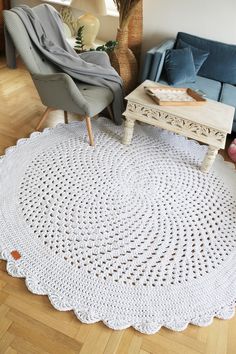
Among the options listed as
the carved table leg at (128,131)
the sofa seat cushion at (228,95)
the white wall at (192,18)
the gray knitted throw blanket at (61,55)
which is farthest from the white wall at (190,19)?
the carved table leg at (128,131)

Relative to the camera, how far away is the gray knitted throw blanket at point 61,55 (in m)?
2.18

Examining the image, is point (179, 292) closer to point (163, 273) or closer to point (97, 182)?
point (163, 273)

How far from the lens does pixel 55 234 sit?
5.30 ft

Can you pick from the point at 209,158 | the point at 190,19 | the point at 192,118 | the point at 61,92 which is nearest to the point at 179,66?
the point at 190,19

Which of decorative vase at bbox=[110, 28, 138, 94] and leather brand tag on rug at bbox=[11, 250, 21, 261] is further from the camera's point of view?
decorative vase at bbox=[110, 28, 138, 94]

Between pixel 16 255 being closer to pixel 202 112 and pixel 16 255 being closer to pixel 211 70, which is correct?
pixel 202 112

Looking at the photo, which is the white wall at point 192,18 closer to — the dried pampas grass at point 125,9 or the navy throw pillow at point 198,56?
the navy throw pillow at point 198,56

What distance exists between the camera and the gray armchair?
1.97 meters

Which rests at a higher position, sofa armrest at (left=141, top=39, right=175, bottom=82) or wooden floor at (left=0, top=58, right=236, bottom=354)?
sofa armrest at (left=141, top=39, right=175, bottom=82)

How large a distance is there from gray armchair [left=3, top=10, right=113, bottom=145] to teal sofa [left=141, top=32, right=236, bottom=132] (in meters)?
0.62

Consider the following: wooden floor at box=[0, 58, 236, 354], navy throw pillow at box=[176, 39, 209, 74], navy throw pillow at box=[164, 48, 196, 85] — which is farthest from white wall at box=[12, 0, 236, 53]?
wooden floor at box=[0, 58, 236, 354]

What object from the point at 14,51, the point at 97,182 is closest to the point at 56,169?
the point at 97,182

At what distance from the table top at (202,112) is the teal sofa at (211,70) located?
0.42 metres

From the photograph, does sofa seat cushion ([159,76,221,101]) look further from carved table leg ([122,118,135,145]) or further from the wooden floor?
the wooden floor
